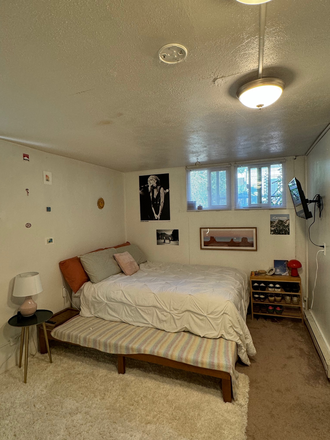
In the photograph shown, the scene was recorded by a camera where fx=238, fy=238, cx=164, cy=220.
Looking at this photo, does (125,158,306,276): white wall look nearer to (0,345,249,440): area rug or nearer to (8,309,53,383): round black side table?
(0,345,249,440): area rug

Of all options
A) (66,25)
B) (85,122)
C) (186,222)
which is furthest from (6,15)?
(186,222)

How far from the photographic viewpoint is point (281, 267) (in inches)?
147

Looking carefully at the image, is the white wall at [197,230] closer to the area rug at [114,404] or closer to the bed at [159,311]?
the bed at [159,311]

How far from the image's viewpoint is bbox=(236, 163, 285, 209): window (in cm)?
371

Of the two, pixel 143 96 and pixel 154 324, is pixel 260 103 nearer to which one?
pixel 143 96

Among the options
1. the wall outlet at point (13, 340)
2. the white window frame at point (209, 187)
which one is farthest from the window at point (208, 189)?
the wall outlet at point (13, 340)

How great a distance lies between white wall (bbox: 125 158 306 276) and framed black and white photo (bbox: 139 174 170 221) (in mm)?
80

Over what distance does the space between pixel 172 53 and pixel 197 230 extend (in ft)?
10.7

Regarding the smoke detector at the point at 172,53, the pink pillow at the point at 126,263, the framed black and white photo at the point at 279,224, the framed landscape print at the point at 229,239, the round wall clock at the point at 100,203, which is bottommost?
the pink pillow at the point at 126,263

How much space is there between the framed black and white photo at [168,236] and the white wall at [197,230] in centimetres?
7

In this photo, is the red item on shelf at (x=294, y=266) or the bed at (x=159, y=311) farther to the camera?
the red item on shelf at (x=294, y=266)

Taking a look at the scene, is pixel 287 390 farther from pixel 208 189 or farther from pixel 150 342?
pixel 208 189

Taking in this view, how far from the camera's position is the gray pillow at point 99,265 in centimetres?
313

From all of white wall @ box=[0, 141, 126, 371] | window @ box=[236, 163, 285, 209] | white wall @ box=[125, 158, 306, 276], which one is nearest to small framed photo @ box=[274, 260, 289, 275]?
white wall @ box=[125, 158, 306, 276]
